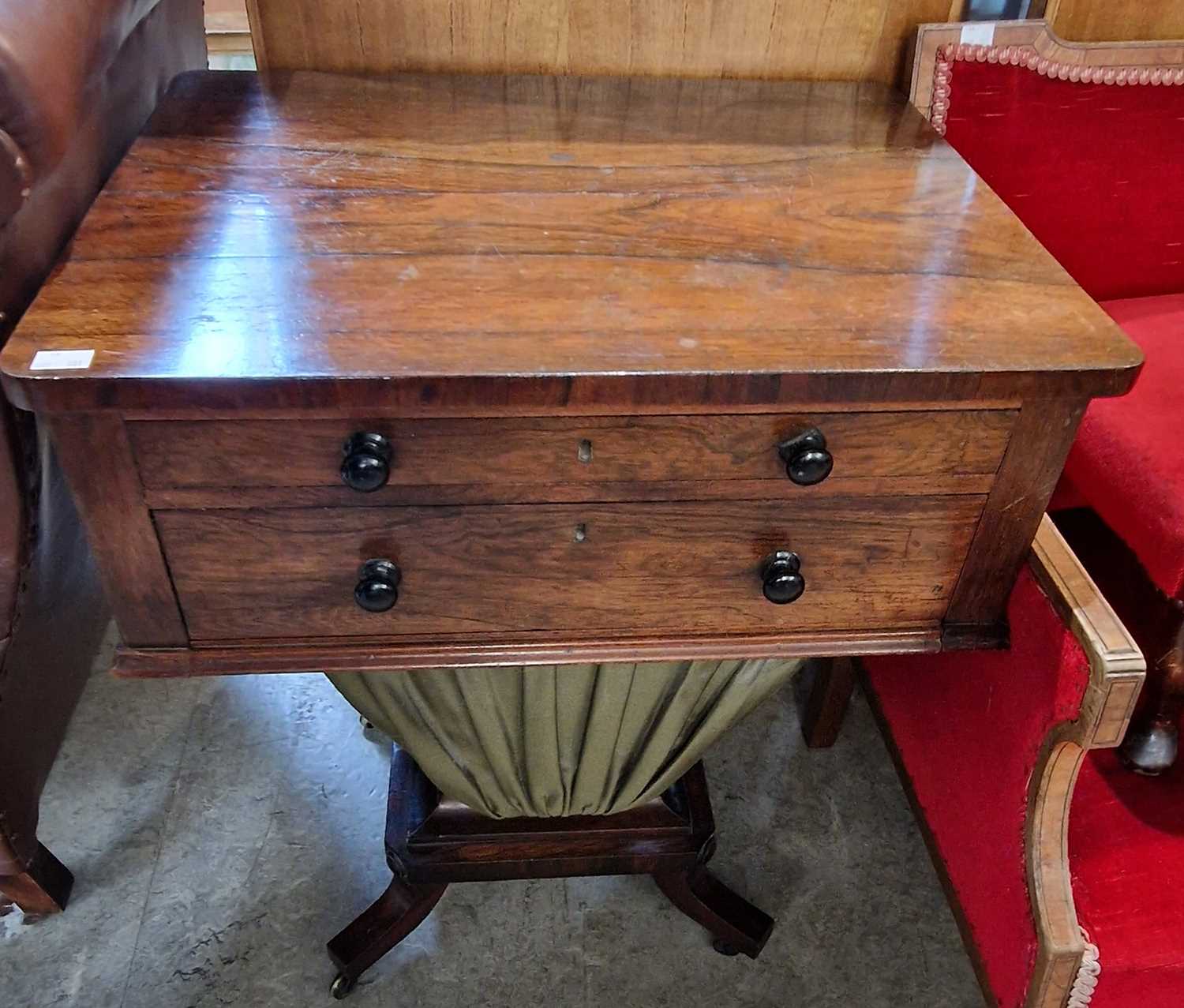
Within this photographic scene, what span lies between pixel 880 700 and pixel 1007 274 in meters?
0.58

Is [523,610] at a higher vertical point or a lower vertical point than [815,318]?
lower

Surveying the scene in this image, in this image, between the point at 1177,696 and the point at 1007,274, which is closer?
the point at 1007,274

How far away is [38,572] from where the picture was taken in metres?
0.89

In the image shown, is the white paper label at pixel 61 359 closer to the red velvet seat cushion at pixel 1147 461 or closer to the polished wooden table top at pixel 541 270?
the polished wooden table top at pixel 541 270

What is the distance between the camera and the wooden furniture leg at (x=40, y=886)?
1.06 metres

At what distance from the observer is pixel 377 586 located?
2.22ft

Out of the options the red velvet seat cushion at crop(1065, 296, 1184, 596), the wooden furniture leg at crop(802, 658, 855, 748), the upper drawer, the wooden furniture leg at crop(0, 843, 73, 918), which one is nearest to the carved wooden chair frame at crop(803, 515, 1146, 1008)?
the upper drawer

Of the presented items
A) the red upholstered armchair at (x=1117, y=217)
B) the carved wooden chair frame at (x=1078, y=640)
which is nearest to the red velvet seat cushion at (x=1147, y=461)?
the red upholstered armchair at (x=1117, y=217)

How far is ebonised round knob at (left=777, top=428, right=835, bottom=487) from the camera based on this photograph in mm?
629

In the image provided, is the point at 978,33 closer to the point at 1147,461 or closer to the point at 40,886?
the point at 1147,461

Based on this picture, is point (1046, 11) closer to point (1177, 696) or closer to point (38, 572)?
point (1177, 696)

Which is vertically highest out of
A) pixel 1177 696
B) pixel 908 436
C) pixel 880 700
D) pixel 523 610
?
pixel 908 436

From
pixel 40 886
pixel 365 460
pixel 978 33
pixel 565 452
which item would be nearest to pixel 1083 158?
pixel 978 33

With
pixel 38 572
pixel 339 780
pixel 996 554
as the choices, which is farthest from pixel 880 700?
pixel 38 572
